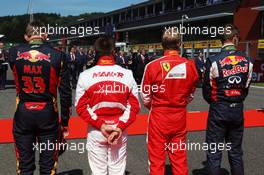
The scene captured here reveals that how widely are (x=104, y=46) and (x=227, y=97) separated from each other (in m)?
1.69

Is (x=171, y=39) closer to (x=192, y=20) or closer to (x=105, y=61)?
(x=105, y=61)

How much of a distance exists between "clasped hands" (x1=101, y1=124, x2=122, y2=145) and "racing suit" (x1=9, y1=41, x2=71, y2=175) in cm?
61

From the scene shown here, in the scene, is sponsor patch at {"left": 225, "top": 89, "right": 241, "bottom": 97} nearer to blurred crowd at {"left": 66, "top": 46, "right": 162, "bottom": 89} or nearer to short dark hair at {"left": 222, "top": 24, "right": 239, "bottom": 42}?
short dark hair at {"left": 222, "top": 24, "right": 239, "bottom": 42}

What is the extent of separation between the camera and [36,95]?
3.94 m

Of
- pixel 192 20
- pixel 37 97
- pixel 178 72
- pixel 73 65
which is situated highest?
pixel 192 20

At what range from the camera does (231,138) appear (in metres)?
4.76

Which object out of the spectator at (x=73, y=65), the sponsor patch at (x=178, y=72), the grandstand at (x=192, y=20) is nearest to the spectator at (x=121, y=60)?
the spectator at (x=73, y=65)

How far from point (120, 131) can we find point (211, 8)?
1538 inches

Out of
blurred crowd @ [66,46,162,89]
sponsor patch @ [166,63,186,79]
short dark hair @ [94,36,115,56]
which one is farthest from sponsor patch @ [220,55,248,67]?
blurred crowd @ [66,46,162,89]

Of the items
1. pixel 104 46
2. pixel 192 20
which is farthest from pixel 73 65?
pixel 192 20

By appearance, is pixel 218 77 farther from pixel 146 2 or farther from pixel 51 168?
pixel 146 2

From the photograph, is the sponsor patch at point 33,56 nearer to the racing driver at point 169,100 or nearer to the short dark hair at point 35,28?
the short dark hair at point 35,28

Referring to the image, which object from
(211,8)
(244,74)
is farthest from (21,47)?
(211,8)

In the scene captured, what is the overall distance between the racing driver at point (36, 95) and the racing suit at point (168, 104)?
3.07 feet
